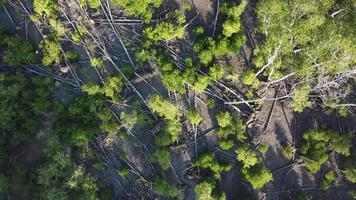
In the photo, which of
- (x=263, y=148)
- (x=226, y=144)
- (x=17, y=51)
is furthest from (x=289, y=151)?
(x=17, y=51)

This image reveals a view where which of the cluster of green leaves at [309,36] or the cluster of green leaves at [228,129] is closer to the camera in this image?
the cluster of green leaves at [309,36]

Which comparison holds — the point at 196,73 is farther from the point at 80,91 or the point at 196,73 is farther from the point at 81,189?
the point at 81,189

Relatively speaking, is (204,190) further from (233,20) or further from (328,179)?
(233,20)

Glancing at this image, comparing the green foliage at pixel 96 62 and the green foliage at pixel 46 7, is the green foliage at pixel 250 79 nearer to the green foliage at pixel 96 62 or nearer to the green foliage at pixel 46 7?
the green foliage at pixel 96 62

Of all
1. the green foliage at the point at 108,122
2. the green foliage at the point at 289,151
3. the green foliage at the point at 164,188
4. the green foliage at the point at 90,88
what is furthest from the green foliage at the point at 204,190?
the green foliage at the point at 90,88

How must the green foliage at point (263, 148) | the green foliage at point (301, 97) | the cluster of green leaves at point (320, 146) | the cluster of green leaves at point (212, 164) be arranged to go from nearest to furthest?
the green foliage at point (301, 97) < the cluster of green leaves at point (320, 146) < the cluster of green leaves at point (212, 164) < the green foliage at point (263, 148)

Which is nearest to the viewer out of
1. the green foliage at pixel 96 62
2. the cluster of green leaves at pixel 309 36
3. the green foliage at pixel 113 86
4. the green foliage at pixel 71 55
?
the cluster of green leaves at pixel 309 36

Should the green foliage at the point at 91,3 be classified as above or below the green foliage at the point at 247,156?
above

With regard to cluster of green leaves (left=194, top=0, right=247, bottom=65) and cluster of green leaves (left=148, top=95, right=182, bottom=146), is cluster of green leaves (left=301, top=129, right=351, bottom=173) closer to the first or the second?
cluster of green leaves (left=194, top=0, right=247, bottom=65)


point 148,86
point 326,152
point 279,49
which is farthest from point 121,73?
point 326,152
